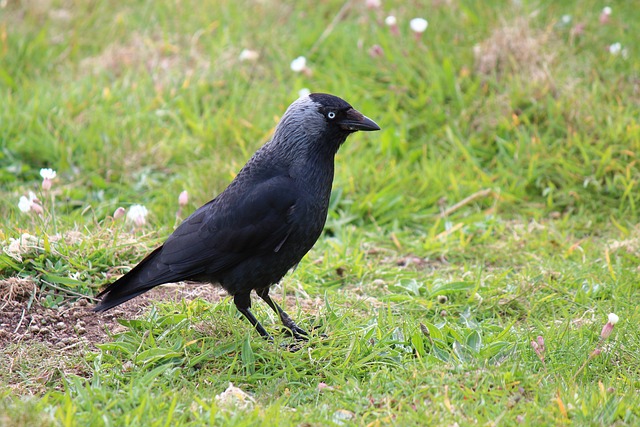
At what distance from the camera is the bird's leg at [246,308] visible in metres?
3.85

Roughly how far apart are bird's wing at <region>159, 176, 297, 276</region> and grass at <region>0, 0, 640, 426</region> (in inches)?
10.4

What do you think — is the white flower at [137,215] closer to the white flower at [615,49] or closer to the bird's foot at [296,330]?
the bird's foot at [296,330]

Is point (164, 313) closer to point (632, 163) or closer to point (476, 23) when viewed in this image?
point (632, 163)

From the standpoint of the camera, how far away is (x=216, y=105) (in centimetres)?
633

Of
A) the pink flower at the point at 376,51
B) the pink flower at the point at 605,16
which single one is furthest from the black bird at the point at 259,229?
the pink flower at the point at 605,16

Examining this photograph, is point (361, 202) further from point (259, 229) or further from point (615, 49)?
point (615, 49)

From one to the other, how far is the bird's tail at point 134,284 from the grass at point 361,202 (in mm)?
158

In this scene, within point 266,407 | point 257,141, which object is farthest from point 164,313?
point 257,141

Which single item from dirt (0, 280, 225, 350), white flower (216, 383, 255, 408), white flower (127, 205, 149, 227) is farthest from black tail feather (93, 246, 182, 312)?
white flower (127, 205, 149, 227)

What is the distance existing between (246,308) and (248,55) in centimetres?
311

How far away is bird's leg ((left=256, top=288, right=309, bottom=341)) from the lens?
380 cm

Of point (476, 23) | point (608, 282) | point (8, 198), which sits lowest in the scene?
point (8, 198)

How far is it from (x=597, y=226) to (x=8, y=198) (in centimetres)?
379

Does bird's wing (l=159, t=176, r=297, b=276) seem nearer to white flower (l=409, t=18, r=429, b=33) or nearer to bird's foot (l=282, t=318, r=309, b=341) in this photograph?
bird's foot (l=282, t=318, r=309, b=341)
